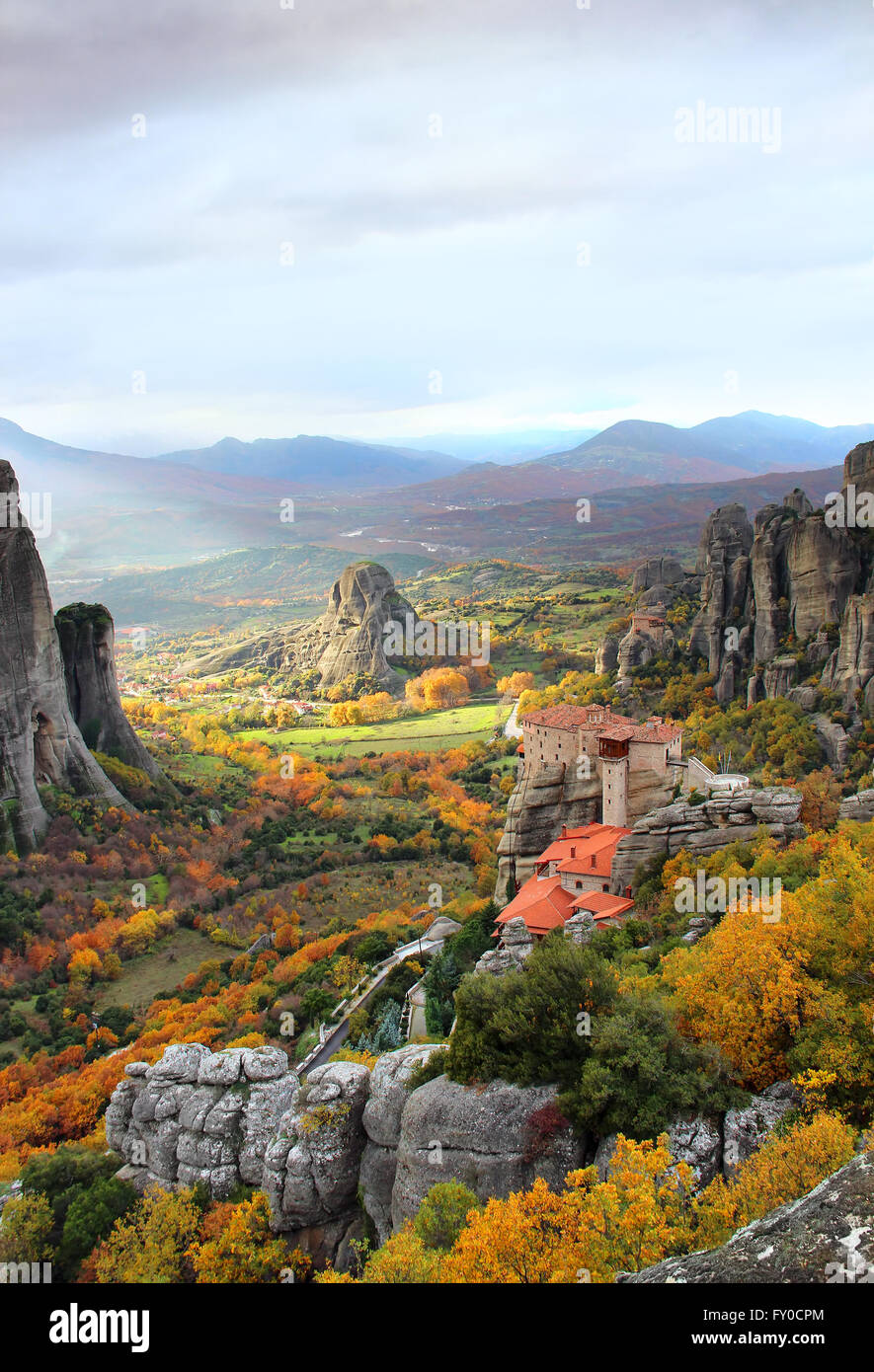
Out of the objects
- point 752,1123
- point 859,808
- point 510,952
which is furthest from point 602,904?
point 752,1123

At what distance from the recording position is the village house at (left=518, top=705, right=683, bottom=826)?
3259 centimetres

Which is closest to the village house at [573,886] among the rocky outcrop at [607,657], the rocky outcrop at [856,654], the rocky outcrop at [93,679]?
the rocky outcrop at [856,654]

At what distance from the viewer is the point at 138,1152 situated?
855 inches

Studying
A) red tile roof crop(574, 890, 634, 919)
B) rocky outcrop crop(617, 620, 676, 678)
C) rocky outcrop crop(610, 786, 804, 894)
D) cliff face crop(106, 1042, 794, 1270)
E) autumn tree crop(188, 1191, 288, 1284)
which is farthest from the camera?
rocky outcrop crop(617, 620, 676, 678)

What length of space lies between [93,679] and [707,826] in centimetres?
4041

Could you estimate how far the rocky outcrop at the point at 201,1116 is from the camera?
66.3 feet

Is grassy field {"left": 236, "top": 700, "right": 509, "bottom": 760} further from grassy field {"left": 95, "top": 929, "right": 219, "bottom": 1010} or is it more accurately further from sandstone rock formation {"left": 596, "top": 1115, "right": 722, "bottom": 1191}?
sandstone rock formation {"left": 596, "top": 1115, "right": 722, "bottom": 1191}

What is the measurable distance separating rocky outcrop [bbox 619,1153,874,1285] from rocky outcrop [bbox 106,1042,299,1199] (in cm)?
1299

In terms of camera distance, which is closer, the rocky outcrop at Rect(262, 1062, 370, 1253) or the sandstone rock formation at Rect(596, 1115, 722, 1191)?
the sandstone rock formation at Rect(596, 1115, 722, 1191)

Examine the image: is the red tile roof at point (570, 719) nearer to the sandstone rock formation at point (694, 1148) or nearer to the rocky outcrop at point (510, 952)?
the rocky outcrop at point (510, 952)

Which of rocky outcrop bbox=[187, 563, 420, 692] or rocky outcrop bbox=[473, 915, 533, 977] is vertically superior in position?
rocky outcrop bbox=[187, 563, 420, 692]

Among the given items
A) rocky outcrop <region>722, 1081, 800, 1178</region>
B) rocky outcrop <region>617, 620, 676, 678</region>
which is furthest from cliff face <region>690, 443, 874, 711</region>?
rocky outcrop <region>722, 1081, 800, 1178</region>

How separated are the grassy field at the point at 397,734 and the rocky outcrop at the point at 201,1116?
52092mm

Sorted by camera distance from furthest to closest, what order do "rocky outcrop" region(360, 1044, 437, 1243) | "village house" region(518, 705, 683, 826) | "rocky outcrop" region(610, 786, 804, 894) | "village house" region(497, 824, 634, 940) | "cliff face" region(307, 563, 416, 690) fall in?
"cliff face" region(307, 563, 416, 690), "village house" region(518, 705, 683, 826), "village house" region(497, 824, 634, 940), "rocky outcrop" region(610, 786, 804, 894), "rocky outcrop" region(360, 1044, 437, 1243)
